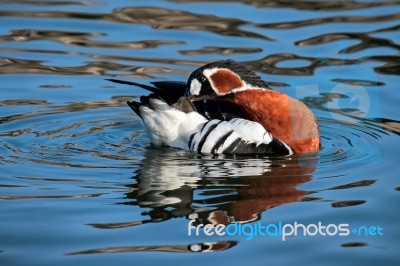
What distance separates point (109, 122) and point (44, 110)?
79cm

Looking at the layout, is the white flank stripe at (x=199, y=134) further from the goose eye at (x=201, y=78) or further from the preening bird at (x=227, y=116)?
the goose eye at (x=201, y=78)

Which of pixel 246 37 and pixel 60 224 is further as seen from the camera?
→ pixel 246 37

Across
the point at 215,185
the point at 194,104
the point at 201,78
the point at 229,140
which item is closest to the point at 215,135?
the point at 229,140

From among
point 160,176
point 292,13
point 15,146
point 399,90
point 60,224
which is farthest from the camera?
point 292,13

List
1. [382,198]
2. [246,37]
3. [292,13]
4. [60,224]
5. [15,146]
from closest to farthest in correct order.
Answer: [60,224], [382,198], [15,146], [246,37], [292,13]

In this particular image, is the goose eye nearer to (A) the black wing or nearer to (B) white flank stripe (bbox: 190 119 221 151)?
(A) the black wing

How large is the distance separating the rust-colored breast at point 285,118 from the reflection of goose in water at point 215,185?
211 millimetres

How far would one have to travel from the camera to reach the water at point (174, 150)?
26.5ft

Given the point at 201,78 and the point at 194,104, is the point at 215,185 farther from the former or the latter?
the point at 201,78

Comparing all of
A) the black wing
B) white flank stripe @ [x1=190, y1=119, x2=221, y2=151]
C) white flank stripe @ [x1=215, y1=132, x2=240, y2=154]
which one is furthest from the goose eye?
white flank stripe @ [x1=215, y1=132, x2=240, y2=154]

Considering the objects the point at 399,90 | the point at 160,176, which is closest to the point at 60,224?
the point at 160,176

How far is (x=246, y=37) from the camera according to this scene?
15125 mm

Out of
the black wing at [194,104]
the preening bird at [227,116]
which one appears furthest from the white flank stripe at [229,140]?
the black wing at [194,104]

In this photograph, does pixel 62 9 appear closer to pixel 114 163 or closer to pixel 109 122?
pixel 109 122
